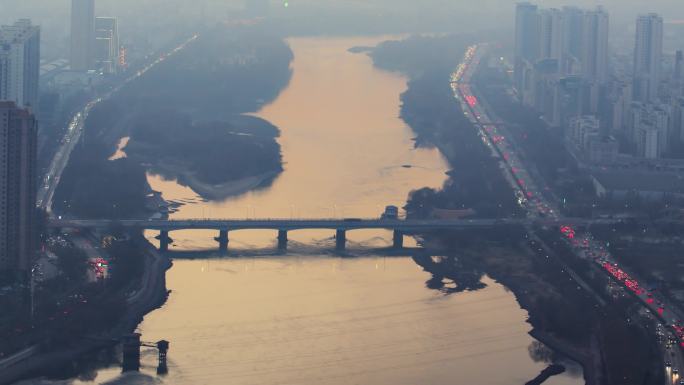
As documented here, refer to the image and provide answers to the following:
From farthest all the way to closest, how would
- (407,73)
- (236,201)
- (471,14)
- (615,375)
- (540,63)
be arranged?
(471,14) < (407,73) < (540,63) < (236,201) < (615,375)

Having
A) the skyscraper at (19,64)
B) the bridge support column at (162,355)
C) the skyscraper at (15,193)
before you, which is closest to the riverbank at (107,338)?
the bridge support column at (162,355)

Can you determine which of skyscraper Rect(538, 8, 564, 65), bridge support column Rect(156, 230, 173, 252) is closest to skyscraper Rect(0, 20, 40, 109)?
bridge support column Rect(156, 230, 173, 252)

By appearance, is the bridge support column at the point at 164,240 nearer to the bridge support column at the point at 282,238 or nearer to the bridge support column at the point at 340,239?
the bridge support column at the point at 282,238

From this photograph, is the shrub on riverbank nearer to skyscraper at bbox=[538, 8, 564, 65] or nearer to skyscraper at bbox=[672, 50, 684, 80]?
skyscraper at bbox=[538, 8, 564, 65]

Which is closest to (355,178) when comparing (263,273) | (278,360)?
(263,273)

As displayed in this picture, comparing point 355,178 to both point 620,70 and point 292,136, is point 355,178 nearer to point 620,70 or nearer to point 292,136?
point 292,136

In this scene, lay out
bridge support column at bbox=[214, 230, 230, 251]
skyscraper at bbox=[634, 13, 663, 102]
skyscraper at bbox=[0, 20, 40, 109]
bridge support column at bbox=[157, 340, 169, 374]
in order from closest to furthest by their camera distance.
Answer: bridge support column at bbox=[157, 340, 169, 374] < bridge support column at bbox=[214, 230, 230, 251] < skyscraper at bbox=[0, 20, 40, 109] < skyscraper at bbox=[634, 13, 663, 102]

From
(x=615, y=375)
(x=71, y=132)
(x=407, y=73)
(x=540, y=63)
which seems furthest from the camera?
(x=407, y=73)

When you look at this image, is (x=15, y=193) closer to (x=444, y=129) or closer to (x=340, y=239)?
(x=340, y=239)

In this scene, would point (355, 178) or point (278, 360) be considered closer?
point (278, 360)
